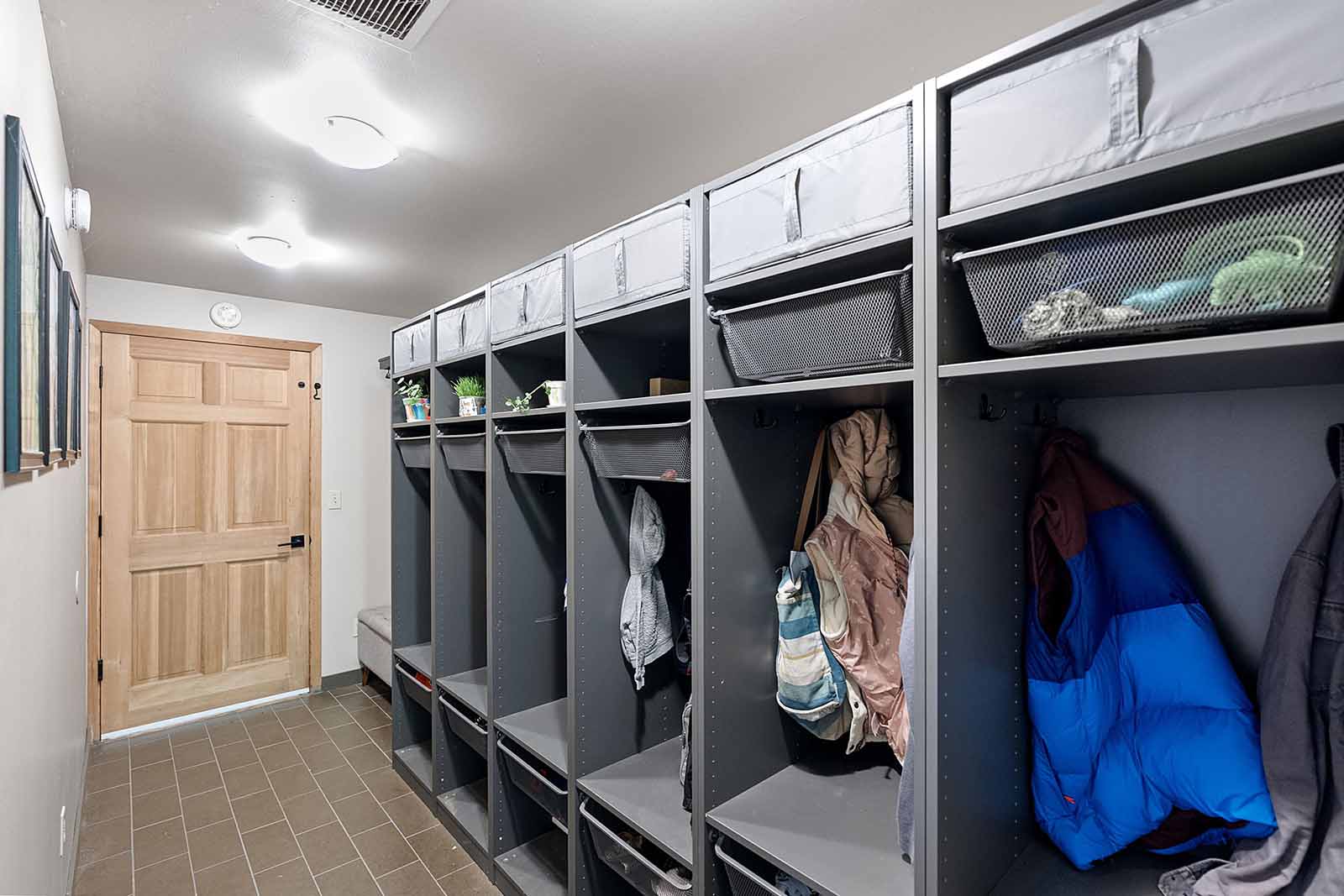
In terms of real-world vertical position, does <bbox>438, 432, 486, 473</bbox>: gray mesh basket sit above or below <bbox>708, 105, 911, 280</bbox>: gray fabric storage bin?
below

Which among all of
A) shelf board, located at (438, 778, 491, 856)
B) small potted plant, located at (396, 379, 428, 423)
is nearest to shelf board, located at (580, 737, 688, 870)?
shelf board, located at (438, 778, 491, 856)

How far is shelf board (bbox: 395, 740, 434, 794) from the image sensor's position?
9.27 ft

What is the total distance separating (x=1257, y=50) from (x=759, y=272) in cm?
78

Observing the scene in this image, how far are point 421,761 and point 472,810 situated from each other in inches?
21.5

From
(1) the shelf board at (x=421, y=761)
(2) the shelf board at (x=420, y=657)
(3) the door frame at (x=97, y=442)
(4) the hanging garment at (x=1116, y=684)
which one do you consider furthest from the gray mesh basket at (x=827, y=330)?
(3) the door frame at (x=97, y=442)

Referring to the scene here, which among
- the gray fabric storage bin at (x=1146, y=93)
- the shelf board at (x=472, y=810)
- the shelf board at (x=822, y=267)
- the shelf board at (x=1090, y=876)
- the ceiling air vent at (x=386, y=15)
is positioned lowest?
the shelf board at (x=472, y=810)

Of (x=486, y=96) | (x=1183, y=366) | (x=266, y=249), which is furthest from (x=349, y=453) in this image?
(x=1183, y=366)

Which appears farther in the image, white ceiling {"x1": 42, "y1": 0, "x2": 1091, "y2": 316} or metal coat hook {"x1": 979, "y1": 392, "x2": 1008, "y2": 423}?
white ceiling {"x1": 42, "y1": 0, "x2": 1091, "y2": 316}

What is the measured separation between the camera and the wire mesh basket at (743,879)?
1.36 metres

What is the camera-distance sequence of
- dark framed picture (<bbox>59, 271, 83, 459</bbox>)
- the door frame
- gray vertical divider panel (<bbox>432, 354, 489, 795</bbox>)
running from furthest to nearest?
the door frame
gray vertical divider panel (<bbox>432, 354, 489, 795</bbox>)
dark framed picture (<bbox>59, 271, 83, 459</bbox>)

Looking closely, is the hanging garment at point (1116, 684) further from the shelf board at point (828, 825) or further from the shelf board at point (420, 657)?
the shelf board at point (420, 657)

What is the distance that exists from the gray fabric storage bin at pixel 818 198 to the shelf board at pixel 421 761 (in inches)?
97.5

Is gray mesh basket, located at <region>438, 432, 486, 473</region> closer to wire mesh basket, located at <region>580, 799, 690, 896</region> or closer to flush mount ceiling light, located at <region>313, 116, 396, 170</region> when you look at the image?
flush mount ceiling light, located at <region>313, 116, 396, 170</region>

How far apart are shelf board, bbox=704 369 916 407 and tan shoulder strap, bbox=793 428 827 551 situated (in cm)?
11
